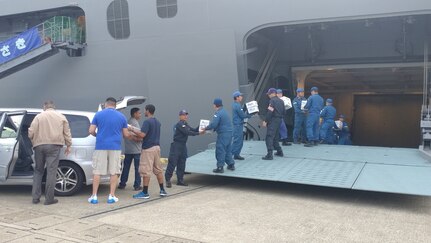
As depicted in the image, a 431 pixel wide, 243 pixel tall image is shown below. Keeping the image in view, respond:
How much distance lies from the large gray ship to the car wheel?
472cm

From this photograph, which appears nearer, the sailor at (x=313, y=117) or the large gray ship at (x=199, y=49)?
the sailor at (x=313, y=117)

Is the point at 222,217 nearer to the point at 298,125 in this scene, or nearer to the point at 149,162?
the point at 149,162

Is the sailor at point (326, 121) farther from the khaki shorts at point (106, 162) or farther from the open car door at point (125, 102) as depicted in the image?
the khaki shorts at point (106, 162)

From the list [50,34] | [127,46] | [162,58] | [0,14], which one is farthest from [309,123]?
[0,14]

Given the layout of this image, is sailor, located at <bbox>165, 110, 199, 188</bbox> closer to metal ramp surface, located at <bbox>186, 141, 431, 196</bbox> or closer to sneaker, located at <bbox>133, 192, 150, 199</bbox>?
metal ramp surface, located at <bbox>186, 141, 431, 196</bbox>

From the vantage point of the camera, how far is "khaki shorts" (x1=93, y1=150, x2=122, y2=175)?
622 cm

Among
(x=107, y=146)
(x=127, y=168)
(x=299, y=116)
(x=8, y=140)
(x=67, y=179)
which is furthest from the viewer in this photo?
(x=299, y=116)

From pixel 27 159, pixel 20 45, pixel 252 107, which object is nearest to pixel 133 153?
pixel 27 159

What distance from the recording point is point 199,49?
1074 centimetres

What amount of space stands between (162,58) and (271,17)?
301 centimetres

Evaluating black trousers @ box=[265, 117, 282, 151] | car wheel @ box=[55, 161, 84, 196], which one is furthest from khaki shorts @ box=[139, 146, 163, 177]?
black trousers @ box=[265, 117, 282, 151]

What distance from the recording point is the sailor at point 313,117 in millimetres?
9789

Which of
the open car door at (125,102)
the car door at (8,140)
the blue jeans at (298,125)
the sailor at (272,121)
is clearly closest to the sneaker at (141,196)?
the open car door at (125,102)

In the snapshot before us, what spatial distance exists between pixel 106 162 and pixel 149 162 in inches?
26.9
